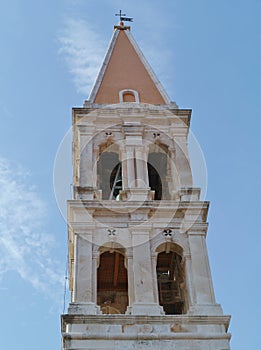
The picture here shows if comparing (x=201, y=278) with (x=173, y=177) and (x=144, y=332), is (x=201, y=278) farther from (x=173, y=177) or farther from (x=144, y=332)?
(x=173, y=177)

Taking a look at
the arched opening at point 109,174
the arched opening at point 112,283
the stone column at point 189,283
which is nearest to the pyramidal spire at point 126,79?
the arched opening at point 109,174

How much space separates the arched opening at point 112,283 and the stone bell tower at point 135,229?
0.04 metres

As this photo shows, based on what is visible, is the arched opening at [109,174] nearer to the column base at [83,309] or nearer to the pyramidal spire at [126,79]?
the pyramidal spire at [126,79]

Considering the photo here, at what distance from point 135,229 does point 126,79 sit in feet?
32.4

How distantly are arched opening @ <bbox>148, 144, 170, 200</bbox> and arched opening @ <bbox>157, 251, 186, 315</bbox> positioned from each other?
330 centimetres

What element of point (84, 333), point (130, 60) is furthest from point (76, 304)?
point (130, 60)

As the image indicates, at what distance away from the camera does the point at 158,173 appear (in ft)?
101

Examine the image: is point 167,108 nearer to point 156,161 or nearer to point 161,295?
point 156,161

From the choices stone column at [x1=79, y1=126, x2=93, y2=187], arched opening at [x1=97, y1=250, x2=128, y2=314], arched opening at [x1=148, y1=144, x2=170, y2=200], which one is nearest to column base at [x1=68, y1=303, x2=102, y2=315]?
arched opening at [x1=97, y1=250, x2=128, y2=314]

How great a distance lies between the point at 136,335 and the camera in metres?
22.0

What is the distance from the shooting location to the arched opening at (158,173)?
1190 inches

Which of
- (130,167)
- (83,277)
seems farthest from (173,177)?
(83,277)

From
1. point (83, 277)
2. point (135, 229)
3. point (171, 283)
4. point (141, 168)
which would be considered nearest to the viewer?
point (83, 277)

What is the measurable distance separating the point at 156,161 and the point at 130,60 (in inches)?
259
